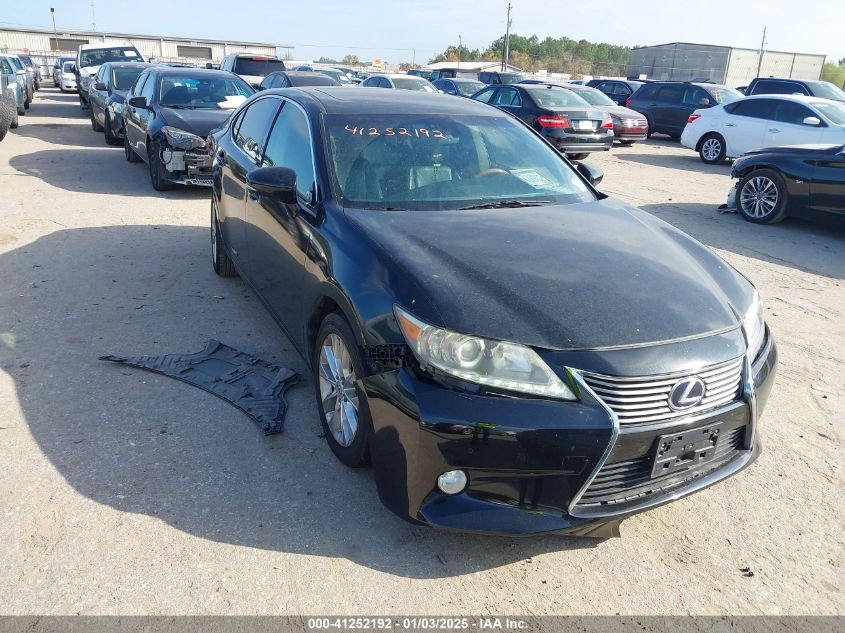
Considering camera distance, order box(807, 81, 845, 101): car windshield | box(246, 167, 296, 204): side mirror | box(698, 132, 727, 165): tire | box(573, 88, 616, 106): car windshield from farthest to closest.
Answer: box(807, 81, 845, 101): car windshield < box(573, 88, 616, 106): car windshield < box(698, 132, 727, 165): tire < box(246, 167, 296, 204): side mirror

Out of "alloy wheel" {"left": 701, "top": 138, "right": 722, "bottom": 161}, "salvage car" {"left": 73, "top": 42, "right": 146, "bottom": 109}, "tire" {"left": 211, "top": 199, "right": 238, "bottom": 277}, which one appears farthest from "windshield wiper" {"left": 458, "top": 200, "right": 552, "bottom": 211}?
"salvage car" {"left": 73, "top": 42, "right": 146, "bottom": 109}

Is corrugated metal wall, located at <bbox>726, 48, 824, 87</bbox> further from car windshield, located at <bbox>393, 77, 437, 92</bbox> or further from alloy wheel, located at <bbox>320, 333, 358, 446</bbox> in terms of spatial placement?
alloy wheel, located at <bbox>320, 333, 358, 446</bbox>

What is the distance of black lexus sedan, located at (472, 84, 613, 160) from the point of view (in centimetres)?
1355

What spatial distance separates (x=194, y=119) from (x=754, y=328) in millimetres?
8078

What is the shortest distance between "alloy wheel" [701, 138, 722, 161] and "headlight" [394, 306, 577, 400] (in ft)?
45.4

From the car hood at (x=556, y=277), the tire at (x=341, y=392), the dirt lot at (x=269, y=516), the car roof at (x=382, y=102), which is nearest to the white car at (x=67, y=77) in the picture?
the dirt lot at (x=269, y=516)

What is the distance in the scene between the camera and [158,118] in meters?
9.18

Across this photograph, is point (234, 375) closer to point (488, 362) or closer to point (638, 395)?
point (488, 362)

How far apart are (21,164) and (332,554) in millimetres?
11128

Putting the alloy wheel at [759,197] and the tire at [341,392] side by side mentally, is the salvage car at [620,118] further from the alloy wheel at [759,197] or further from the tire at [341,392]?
the tire at [341,392]

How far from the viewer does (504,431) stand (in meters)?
2.39

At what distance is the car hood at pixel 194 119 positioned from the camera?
29.1 ft

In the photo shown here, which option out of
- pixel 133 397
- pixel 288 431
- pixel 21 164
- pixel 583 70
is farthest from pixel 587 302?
pixel 583 70

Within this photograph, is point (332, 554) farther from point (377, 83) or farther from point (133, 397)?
point (377, 83)
